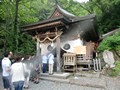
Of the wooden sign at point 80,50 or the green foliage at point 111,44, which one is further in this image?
the green foliage at point 111,44

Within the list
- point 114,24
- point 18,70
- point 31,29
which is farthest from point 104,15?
point 18,70

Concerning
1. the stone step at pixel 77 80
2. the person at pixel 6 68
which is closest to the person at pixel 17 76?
the person at pixel 6 68

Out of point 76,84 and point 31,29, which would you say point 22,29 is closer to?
point 31,29

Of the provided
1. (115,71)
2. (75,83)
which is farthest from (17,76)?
(115,71)

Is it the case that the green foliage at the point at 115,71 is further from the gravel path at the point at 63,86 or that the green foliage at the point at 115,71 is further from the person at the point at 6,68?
the person at the point at 6,68

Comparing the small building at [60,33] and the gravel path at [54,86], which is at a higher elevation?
the small building at [60,33]

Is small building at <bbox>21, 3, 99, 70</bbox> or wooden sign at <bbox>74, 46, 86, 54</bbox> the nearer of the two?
small building at <bbox>21, 3, 99, 70</bbox>

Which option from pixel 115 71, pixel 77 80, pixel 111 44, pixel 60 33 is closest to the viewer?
pixel 77 80

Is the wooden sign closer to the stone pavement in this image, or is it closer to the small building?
the small building

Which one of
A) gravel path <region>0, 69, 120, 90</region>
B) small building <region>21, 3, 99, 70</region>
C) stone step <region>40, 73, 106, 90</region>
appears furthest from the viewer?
small building <region>21, 3, 99, 70</region>

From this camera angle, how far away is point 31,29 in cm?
1402

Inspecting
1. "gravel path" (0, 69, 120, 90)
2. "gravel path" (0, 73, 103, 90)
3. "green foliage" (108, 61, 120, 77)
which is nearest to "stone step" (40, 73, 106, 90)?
"gravel path" (0, 69, 120, 90)

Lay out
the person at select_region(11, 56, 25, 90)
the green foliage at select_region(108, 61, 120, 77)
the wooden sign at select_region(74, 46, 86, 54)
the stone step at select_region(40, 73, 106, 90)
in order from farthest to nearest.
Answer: the wooden sign at select_region(74, 46, 86, 54) → the green foliage at select_region(108, 61, 120, 77) → the stone step at select_region(40, 73, 106, 90) → the person at select_region(11, 56, 25, 90)

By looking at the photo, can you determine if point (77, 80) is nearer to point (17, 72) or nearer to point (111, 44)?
point (17, 72)
